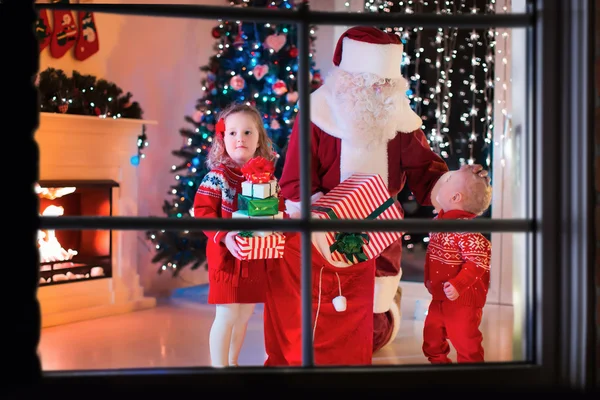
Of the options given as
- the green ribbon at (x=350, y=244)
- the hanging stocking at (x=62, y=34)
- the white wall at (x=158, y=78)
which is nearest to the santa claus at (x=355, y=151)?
the green ribbon at (x=350, y=244)

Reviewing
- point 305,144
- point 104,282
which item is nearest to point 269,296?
point 305,144

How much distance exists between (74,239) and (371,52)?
8.98 feet

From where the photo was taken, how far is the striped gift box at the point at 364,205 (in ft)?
8.10

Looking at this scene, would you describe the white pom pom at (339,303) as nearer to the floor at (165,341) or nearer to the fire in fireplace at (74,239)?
the floor at (165,341)

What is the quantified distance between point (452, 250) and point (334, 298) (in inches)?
21.2

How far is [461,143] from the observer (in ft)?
17.8

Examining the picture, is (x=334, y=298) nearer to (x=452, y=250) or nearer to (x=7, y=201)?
(x=452, y=250)

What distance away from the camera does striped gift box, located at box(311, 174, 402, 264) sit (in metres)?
2.47

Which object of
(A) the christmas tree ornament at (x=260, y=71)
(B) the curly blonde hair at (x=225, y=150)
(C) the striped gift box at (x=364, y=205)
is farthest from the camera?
(A) the christmas tree ornament at (x=260, y=71)

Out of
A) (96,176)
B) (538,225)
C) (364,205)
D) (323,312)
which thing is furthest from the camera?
(96,176)

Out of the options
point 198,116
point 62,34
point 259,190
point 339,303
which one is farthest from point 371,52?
point 62,34

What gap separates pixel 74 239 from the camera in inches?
186

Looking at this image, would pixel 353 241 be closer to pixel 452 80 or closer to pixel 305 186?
pixel 305 186

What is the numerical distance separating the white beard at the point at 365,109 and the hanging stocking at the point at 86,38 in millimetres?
2646
